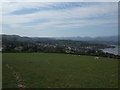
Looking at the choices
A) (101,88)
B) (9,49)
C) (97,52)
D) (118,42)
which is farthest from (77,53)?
(101,88)

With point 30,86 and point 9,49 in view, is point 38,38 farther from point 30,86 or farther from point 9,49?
point 30,86

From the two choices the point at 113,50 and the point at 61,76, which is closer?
the point at 61,76

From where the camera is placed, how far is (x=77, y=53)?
46.1m

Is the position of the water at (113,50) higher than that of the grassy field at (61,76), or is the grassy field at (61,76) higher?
the water at (113,50)

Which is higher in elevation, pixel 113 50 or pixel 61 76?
pixel 113 50

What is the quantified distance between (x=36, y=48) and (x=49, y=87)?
41720 millimetres

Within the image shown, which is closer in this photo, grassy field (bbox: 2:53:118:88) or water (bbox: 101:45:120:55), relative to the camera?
grassy field (bbox: 2:53:118:88)

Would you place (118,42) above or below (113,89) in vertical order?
above

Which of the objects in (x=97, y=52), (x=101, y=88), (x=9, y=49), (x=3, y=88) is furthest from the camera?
(x=9, y=49)

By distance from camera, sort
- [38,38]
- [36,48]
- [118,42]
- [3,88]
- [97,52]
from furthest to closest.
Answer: [38,38] → [36,48] → [97,52] → [118,42] → [3,88]

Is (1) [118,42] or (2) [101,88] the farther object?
(1) [118,42]

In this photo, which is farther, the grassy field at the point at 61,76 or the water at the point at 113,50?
the water at the point at 113,50

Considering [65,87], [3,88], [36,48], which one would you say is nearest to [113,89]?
[65,87]

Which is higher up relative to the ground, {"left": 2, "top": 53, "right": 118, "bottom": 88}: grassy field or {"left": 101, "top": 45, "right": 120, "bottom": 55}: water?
{"left": 101, "top": 45, "right": 120, "bottom": 55}: water
